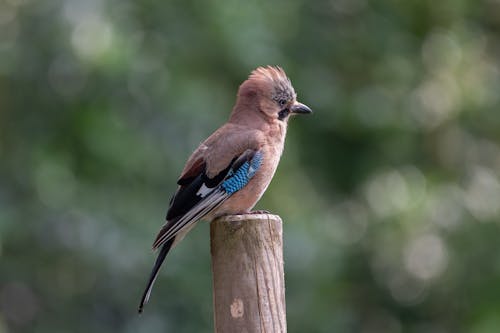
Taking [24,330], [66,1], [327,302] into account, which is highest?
[66,1]

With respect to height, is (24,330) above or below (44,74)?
below

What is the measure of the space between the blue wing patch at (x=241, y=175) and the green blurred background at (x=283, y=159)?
2.51 m

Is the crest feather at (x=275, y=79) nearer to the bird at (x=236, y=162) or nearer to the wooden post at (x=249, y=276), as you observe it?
the bird at (x=236, y=162)

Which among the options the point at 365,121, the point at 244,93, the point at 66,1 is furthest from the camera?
the point at 365,121

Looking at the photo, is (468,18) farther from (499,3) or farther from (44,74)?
(44,74)

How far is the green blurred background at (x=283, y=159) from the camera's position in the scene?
862 centimetres

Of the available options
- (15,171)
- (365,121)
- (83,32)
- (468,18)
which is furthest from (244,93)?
(468,18)

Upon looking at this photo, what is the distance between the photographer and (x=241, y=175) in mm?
6012

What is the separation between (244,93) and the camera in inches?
256

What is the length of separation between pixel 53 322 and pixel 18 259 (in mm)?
569

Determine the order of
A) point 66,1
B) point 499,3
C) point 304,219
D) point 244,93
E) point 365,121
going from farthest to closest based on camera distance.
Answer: point 499,3
point 365,121
point 304,219
point 66,1
point 244,93

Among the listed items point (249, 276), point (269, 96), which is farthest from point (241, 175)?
point (249, 276)

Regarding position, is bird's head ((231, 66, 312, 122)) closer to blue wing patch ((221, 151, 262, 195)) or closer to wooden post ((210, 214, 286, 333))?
blue wing patch ((221, 151, 262, 195))

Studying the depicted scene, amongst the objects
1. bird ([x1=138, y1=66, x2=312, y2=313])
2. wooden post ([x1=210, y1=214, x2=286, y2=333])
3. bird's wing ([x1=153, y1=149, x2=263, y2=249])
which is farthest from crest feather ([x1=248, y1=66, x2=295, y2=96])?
wooden post ([x1=210, y1=214, x2=286, y2=333])
